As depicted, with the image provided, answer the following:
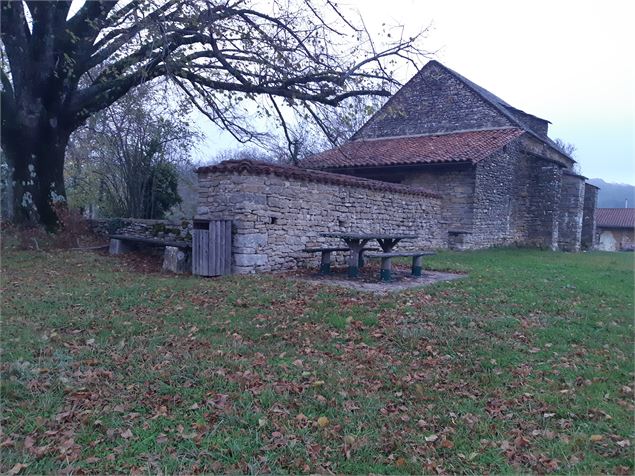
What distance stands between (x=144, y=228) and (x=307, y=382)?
7429 mm

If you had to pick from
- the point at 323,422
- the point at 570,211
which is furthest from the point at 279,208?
the point at 570,211

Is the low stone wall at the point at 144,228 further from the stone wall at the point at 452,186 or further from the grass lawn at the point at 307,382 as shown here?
the stone wall at the point at 452,186

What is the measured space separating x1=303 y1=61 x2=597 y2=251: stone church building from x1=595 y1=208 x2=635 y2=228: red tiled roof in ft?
82.2

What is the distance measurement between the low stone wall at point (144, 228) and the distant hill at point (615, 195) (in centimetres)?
7104

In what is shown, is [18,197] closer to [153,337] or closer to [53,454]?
[153,337]

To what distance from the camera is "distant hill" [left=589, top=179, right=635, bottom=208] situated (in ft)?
232

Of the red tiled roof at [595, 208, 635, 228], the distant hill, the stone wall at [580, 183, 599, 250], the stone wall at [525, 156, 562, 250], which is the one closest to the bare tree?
the stone wall at [525, 156, 562, 250]

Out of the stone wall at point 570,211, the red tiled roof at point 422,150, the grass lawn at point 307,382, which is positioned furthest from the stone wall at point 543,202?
the grass lawn at point 307,382

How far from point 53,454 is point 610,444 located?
358cm

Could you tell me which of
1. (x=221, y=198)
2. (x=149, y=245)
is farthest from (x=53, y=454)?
(x=149, y=245)

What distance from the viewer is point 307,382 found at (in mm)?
3910

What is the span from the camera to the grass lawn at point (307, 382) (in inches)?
115

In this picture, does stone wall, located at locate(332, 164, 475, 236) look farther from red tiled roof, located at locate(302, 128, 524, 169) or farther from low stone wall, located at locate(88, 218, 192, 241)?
low stone wall, located at locate(88, 218, 192, 241)

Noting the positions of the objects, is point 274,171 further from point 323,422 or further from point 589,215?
point 589,215
